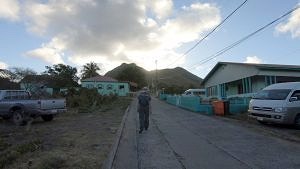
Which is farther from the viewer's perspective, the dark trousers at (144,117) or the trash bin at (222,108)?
the trash bin at (222,108)

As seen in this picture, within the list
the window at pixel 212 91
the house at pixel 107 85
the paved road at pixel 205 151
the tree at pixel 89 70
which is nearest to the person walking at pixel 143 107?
the paved road at pixel 205 151

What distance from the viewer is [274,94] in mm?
16469

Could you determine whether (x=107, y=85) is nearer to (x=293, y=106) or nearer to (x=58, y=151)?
(x=293, y=106)

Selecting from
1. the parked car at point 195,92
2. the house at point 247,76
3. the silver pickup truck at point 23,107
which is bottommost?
the silver pickup truck at point 23,107

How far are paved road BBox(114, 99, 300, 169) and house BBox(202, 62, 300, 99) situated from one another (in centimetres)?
1918

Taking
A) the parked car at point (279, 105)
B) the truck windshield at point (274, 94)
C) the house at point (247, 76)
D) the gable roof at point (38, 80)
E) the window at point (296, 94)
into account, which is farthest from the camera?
the gable roof at point (38, 80)

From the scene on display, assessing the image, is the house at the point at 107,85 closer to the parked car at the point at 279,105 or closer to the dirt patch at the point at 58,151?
the parked car at the point at 279,105

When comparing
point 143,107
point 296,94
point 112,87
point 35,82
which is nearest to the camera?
point 143,107

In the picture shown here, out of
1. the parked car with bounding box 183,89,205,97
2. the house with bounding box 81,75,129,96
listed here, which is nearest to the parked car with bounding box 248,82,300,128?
the parked car with bounding box 183,89,205,97

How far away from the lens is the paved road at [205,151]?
25.3ft

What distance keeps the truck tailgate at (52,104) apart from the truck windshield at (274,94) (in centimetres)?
1010

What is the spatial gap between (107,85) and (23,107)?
58062mm

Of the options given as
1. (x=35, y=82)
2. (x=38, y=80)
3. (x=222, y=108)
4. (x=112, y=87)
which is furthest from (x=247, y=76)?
(x=112, y=87)

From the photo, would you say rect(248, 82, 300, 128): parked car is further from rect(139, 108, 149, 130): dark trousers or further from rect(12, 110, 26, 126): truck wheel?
rect(12, 110, 26, 126): truck wheel
